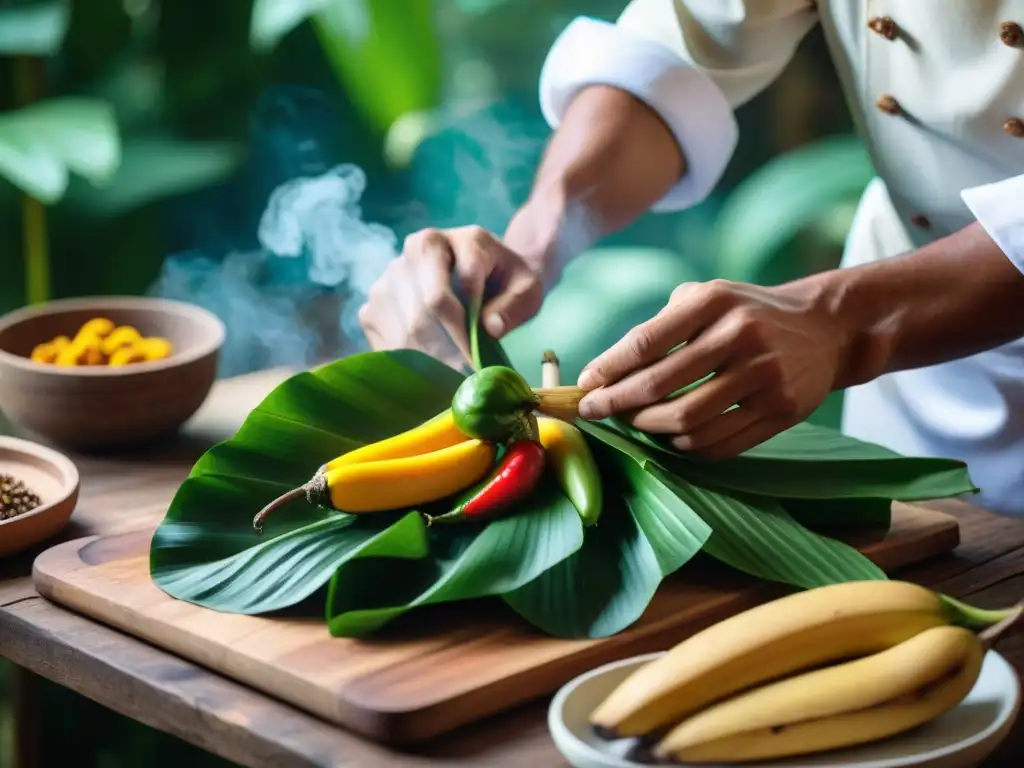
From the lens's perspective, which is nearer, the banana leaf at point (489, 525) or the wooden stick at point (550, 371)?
the banana leaf at point (489, 525)

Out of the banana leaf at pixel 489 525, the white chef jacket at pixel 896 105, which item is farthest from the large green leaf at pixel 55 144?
the banana leaf at pixel 489 525

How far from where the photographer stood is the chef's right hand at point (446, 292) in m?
1.34

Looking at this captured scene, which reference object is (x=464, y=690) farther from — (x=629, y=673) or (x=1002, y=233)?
(x=1002, y=233)

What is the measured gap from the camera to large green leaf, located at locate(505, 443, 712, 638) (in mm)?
986

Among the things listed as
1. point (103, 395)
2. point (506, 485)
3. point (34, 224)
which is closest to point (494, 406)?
point (506, 485)

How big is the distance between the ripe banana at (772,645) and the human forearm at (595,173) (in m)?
0.78

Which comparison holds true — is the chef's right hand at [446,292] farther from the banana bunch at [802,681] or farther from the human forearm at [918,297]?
the banana bunch at [802,681]

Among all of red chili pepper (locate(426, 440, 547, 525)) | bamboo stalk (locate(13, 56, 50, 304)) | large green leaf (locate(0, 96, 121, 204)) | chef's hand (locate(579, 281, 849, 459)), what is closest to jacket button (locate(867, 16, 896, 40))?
chef's hand (locate(579, 281, 849, 459))

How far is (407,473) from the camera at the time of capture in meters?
1.10

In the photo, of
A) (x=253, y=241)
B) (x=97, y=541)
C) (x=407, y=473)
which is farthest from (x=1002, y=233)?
(x=253, y=241)

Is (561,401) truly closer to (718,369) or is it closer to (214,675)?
(718,369)

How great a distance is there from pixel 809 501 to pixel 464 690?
44cm

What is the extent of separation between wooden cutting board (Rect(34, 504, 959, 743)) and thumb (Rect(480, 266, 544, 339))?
1.16 feet

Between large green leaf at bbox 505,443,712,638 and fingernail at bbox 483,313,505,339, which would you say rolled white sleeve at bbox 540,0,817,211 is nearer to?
fingernail at bbox 483,313,505,339
